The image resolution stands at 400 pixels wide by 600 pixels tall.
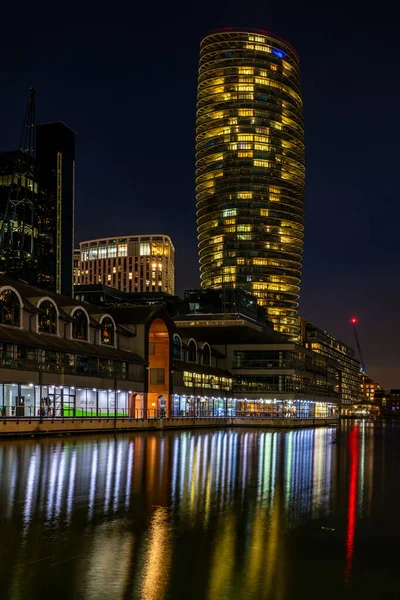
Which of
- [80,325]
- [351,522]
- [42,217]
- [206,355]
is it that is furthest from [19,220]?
[351,522]

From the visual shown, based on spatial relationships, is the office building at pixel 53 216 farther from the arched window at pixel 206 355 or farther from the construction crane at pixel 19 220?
the arched window at pixel 206 355

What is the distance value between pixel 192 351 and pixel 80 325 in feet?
126

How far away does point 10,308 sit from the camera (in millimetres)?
69500

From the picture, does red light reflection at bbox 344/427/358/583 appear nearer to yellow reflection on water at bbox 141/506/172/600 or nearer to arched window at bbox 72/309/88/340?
yellow reflection on water at bbox 141/506/172/600

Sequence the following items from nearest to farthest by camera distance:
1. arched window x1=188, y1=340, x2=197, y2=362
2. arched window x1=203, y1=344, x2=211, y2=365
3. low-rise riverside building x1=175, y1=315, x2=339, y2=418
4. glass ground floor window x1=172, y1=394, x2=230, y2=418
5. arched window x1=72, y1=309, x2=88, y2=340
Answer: arched window x1=72, y1=309, x2=88, y2=340
glass ground floor window x1=172, y1=394, x2=230, y2=418
arched window x1=188, y1=340, x2=197, y2=362
arched window x1=203, y1=344, x2=211, y2=365
low-rise riverside building x1=175, y1=315, x2=339, y2=418

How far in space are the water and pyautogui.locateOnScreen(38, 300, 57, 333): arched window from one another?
4500cm

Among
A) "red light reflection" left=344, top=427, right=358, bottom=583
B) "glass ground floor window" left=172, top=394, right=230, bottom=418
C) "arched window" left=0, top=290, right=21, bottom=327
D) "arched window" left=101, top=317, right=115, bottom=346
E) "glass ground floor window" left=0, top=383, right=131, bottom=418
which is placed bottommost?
"glass ground floor window" left=172, top=394, right=230, bottom=418

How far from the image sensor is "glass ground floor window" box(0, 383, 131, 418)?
64938 millimetres

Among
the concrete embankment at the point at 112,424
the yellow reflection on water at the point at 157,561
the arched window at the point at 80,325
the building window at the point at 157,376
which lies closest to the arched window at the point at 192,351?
the concrete embankment at the point at 112,424

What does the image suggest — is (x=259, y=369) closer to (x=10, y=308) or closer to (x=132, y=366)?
(x=132, y=366)

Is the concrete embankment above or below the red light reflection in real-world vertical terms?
below

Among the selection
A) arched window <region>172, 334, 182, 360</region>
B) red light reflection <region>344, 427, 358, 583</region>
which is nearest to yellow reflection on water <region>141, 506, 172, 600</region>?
red light reflection <region>344, 427, 358, 583</region>

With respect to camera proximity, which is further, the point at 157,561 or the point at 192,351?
the point at 192,351

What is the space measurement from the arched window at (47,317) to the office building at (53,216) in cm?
11341
